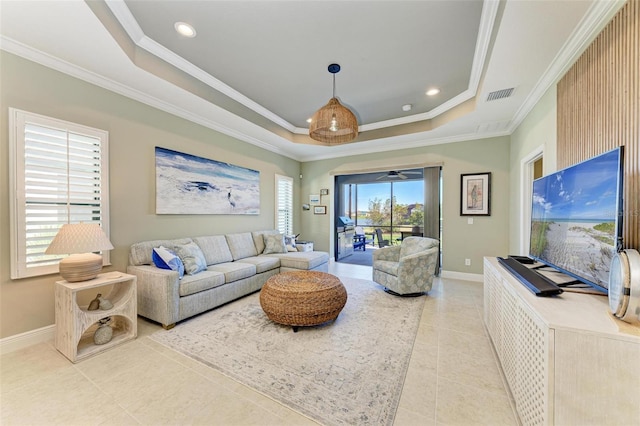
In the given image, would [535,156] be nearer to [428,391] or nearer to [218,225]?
[428,391]

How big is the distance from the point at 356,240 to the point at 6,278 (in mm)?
7508

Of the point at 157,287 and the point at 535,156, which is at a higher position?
the point at 535,156

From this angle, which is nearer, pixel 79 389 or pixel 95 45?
pixel 79 389

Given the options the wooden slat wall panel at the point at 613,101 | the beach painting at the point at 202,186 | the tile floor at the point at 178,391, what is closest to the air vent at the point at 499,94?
the wooden slat wall panel at the point at 613,101

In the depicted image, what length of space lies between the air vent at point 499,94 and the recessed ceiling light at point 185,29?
11.6 ft

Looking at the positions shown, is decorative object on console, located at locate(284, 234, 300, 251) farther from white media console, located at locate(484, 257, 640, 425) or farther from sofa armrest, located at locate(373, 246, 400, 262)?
white media console, located at locate(484, 257, 640, 425)

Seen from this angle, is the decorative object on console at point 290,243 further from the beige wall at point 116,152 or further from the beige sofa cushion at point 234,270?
the beige sofa cushion at point 234,270

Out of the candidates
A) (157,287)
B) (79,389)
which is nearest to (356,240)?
(157,287)

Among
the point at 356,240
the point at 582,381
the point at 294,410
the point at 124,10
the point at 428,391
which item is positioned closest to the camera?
the point at 582,381

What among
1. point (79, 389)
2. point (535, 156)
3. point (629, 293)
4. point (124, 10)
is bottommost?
point (79, 389)

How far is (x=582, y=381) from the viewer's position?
3.45 feet

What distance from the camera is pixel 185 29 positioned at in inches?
92.1

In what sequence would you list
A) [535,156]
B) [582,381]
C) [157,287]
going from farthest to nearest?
1. [535,156]
2. [157,287]
3. [582,381]

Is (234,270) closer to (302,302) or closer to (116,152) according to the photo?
(302,302)
